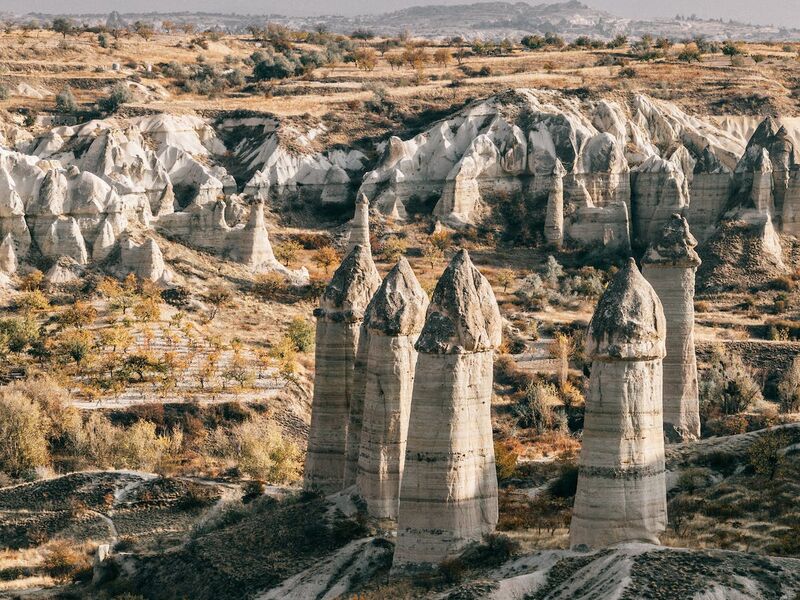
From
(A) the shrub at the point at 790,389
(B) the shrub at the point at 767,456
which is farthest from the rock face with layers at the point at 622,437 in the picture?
(A) the shrub at the point at 790,389

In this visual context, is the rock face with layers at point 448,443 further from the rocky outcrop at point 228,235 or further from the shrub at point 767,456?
the rocky outcrop at point 228,235

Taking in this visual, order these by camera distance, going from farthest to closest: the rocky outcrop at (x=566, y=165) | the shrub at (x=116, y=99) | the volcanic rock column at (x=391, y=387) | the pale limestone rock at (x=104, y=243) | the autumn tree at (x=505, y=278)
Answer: the shrub at (x=116, y=99) → the rocky outcrop at (x=566, y=165) → the autumn tree at (x=505, y=278) → the pale limestone rock at (x=104, y=243) → the volcanic rock column at (x=391, y=387)

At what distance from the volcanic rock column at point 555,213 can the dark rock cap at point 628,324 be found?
46886mm

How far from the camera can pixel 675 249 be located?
32.8 meters

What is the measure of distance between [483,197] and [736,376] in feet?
90.1

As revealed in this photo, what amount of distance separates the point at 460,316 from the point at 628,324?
273 cm

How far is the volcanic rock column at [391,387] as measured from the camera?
26.8 metres

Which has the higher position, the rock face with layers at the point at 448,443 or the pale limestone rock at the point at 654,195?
the pale limestone rock at the point at 654,195

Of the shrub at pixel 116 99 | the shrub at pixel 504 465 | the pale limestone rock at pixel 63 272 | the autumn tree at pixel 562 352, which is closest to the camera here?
the shrub at pixel 504 465

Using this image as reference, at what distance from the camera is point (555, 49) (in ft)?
376

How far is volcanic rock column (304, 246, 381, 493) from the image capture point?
3025 centimetres

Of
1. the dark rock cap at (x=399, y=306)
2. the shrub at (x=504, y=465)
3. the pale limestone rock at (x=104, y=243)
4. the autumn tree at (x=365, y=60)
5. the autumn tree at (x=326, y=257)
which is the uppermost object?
the autumn tree at (x=365, y=60)

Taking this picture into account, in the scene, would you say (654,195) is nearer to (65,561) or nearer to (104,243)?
(104,243)

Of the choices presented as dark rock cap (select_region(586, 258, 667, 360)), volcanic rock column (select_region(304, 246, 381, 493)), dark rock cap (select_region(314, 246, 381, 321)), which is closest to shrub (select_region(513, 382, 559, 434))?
volcanic rock column (select_region(304, 246, 381, 493))
